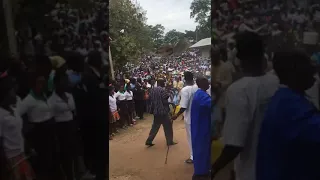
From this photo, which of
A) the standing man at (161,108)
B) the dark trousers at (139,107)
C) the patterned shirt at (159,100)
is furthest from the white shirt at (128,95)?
the patterned shirt at (159,100)

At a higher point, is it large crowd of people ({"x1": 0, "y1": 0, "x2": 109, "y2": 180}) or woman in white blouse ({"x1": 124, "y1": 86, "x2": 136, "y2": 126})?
large crowd of people ({"x1": 0, "y1": 0, "x2": 109, "y2": 180})

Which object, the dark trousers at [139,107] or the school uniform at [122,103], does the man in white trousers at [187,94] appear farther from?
the dark trousers at [139,107]

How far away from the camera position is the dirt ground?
4.47 metres

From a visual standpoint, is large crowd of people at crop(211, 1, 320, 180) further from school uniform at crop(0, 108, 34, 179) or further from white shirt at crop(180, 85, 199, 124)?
white shirt at crop(180, 85, 199, 124)

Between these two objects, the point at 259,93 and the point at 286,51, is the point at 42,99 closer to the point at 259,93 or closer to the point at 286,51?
the point at 259,93

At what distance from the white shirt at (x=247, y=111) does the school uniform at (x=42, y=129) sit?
98 centimetres

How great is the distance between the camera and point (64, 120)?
196cm

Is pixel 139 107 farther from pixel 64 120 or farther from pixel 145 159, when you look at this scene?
pixel 64 120

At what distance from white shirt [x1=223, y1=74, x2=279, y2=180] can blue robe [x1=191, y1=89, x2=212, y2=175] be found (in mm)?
1944

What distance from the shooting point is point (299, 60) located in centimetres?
172

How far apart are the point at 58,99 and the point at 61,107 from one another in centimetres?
5

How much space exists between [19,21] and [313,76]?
1.55 m

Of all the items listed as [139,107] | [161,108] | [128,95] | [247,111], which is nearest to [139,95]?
[139,107]

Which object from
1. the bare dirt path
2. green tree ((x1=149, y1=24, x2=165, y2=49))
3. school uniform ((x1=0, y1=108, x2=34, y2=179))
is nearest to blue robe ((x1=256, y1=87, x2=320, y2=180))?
school uniform ((x1=0, y1=108, x2=34, y2=179))
